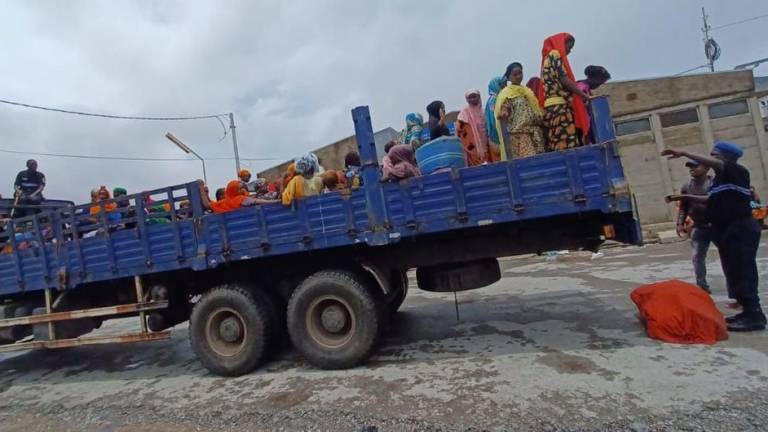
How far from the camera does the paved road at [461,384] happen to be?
2.61m

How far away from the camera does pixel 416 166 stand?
3.96 m

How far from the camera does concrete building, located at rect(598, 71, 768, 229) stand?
1159 cm

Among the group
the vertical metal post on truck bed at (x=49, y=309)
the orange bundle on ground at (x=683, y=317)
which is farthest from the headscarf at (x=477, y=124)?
the vertical metal post on truck bed at (x=49, y=309)

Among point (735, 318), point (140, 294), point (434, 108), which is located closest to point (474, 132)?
point (434, 108)

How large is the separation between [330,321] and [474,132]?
2.34 m

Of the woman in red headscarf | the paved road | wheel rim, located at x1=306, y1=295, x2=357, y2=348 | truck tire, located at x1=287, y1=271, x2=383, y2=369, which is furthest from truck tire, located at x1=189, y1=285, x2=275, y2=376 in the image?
the woman in red headscarf

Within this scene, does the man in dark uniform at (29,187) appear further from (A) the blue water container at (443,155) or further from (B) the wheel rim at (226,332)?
(A) the blue water container at (443,155)

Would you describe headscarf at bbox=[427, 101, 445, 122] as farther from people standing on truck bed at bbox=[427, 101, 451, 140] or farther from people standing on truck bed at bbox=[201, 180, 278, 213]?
people standing on truck bed at bbox=[201, 180, 278, 213]

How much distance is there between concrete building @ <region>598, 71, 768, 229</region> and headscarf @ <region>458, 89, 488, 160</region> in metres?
9.68

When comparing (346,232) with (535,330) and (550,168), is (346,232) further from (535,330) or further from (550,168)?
(535,330)

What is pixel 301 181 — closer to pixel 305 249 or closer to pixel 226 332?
pixel 305 249

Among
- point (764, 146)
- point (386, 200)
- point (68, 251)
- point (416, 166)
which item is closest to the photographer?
point (386, 200)

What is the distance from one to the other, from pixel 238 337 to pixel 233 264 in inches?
30.0

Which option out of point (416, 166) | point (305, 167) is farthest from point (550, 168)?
point (305, 167)
